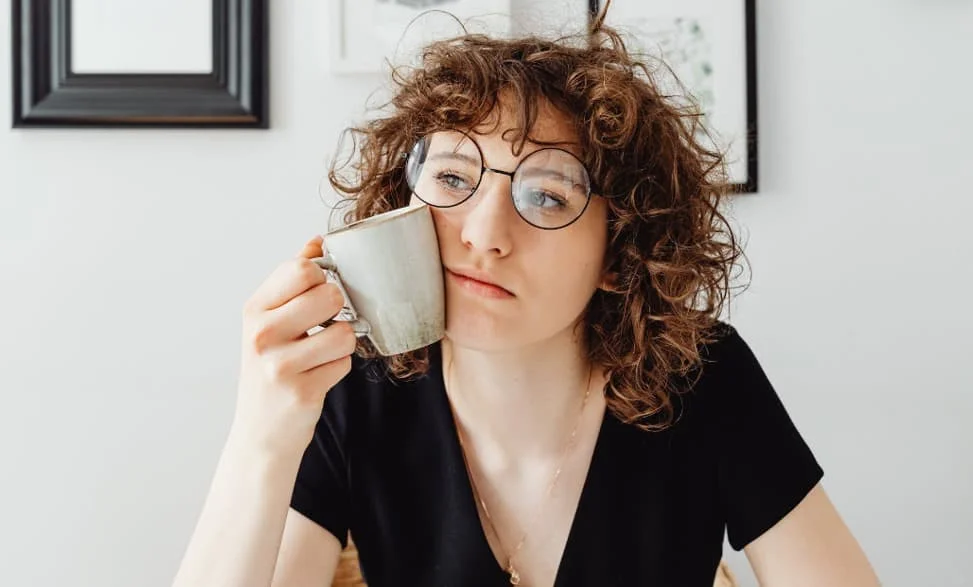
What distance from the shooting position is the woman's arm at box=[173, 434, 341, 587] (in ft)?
2.73

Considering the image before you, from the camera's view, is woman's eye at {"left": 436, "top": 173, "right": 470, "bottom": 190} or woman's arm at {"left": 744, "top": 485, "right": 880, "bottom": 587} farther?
woman's arm at {"left": 744, "top": 485, "right": 880, "bottom": 587}

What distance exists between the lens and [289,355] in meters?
0.76

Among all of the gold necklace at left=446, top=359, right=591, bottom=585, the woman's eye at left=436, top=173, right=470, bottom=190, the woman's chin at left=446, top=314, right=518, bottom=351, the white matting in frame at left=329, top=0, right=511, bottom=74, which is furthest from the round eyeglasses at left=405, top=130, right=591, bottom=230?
the white matting in frame at left=329, top=0, right=511, bottom=74

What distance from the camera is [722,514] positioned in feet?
3.45

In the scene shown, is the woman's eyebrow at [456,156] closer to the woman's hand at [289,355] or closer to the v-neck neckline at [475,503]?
the woman's hand at [289,355]

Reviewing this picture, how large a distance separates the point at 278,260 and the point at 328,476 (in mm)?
558

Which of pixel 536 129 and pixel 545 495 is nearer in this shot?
pixel 536 129

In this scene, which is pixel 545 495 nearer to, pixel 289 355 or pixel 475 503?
pixel 475 503

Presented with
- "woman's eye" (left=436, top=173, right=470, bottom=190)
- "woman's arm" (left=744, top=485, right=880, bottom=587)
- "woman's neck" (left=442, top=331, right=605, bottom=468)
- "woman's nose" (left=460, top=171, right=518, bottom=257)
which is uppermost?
"woman's eye" (left=436, top=173, right=470, bottom=190)

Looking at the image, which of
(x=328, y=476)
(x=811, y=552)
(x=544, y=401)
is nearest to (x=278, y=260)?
(x=328, y=476)

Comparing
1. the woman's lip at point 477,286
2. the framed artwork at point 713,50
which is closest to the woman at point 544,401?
the woman's lip at point 477,286

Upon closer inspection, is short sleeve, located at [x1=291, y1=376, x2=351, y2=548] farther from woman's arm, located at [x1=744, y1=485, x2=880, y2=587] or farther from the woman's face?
woman's arm, located at [x1=744, y1=485, x2=880, y2=587]

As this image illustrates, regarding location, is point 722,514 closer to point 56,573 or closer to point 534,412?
point 534,412

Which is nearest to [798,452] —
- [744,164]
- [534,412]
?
[534,412]
